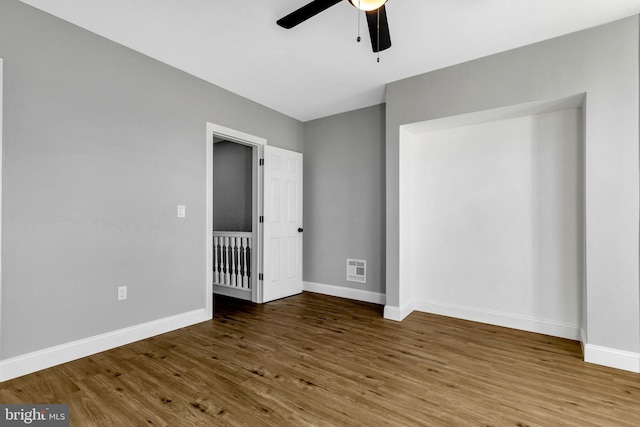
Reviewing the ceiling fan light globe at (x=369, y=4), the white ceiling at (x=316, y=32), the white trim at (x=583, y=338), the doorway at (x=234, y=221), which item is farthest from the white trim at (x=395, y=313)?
the ceiling fan light globe at (x=369, y=4)

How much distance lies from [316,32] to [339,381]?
2686 mm

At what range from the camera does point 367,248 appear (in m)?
4.25

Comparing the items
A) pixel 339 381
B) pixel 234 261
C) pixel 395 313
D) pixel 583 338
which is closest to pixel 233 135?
pixel 234 261

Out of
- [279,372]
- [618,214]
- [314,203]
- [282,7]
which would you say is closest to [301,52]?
[282,7]

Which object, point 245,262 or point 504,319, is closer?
point 504,319

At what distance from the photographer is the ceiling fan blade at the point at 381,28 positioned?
1.90 meters

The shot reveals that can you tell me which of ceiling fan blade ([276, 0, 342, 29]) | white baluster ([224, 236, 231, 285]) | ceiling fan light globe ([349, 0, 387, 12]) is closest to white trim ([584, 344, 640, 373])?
ceiling fan light globe ([349, 0, 387, 12])

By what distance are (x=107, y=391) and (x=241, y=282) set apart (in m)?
2.40

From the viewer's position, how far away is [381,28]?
6.69ft

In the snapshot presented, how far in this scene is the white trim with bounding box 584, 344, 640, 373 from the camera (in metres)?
2.30

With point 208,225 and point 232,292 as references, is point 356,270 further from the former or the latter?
point 208,225

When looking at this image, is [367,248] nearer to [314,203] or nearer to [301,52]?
[314,203]

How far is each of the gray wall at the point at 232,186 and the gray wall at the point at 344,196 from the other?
2.95 ft

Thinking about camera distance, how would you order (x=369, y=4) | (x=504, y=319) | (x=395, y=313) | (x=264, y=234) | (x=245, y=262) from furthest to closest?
(x=245, y=262) < (x=264, y=234) < (x=395, y=313) < (x=504, y=319) < (x=369, y=4)
